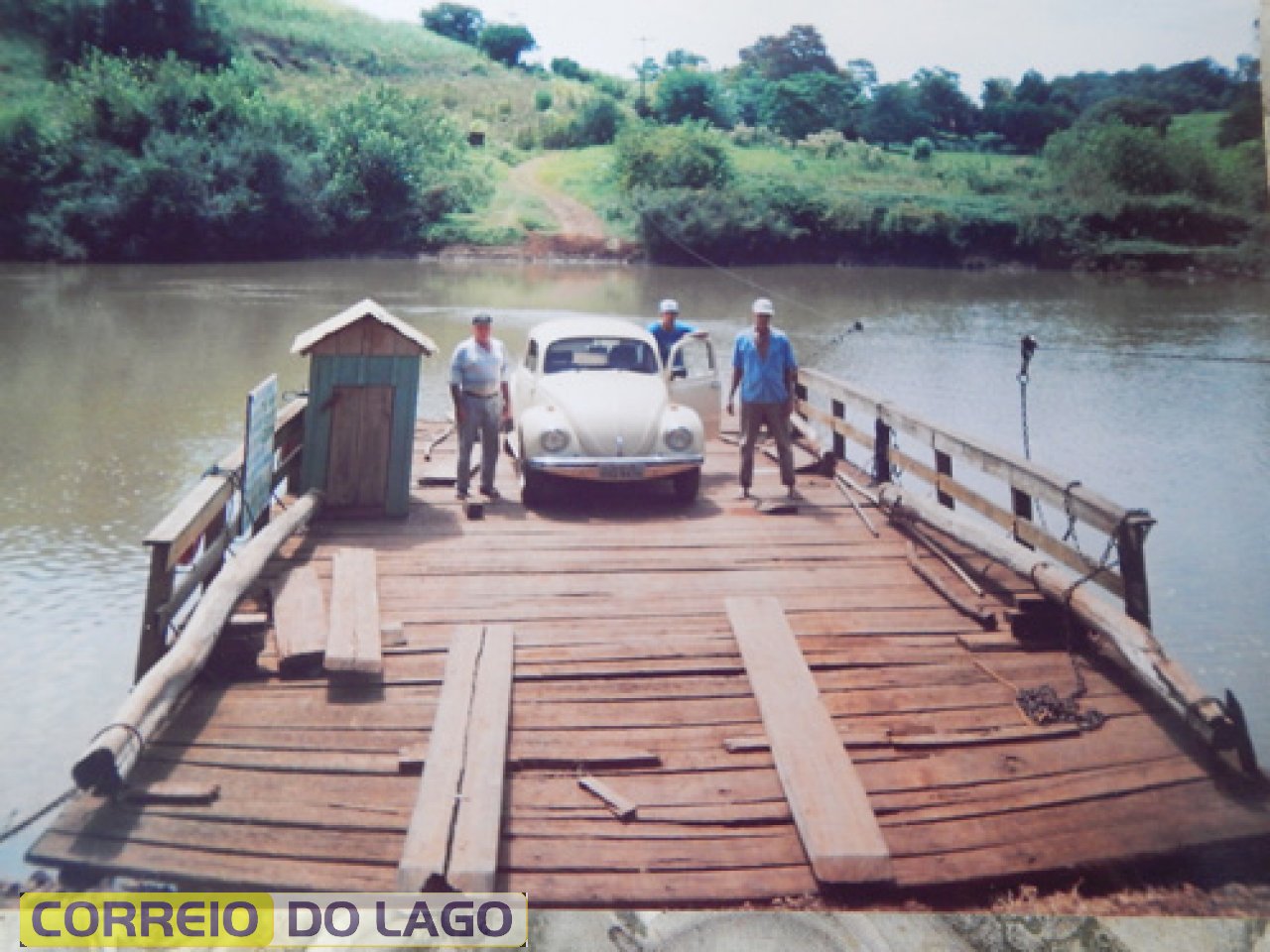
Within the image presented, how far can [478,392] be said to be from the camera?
10508 mm

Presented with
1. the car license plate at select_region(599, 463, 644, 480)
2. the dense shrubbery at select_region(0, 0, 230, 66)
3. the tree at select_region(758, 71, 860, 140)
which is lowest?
the car license plate at select_region(599, 463, 644, 480)

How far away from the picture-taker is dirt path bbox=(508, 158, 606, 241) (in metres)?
51.6

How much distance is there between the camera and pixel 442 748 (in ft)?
19.1

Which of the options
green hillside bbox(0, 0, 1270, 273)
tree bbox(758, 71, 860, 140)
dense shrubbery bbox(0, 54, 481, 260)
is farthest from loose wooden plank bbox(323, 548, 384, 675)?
dense shrubbery bbox(0, 54, 481, 260)

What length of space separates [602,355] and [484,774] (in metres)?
6.79

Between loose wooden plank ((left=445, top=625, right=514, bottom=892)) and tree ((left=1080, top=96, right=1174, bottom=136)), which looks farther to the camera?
tree ((left=1080, top=96, right=1174, bottom=136))

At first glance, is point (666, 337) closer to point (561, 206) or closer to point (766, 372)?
point (766, 372)

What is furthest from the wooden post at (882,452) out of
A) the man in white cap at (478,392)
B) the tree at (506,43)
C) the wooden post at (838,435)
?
the tree at (506,43)

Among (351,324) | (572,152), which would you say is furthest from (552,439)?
(572,152)

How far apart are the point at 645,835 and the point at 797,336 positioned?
996 inches

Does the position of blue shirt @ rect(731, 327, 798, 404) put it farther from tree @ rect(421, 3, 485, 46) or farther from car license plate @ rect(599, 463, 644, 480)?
tree @ rect(421, 3, 485, 46)

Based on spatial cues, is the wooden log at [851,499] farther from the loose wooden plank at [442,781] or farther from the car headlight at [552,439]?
the loose wooden plank at [442,781]

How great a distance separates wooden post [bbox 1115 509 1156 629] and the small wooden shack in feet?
A: 18.3

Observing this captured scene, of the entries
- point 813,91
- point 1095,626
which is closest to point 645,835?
point 1095,626
